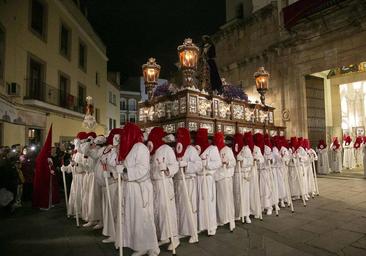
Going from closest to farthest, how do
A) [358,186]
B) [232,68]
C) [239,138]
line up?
[239,138] < [358,186] < [232,68]

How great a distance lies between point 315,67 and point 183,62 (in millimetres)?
9154

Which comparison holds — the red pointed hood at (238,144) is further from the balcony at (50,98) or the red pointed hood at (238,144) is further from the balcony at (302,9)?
the balcony at (50,98)

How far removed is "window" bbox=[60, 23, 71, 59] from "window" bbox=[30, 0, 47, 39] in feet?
7.95

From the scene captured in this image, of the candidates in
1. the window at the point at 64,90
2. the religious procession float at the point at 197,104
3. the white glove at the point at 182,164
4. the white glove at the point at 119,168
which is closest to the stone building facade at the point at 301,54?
the religious procession float at the point at 197,104

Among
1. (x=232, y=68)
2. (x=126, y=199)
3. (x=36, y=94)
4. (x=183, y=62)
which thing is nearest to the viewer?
(x=126, y=199)

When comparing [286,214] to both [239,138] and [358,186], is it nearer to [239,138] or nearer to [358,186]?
[239,138]

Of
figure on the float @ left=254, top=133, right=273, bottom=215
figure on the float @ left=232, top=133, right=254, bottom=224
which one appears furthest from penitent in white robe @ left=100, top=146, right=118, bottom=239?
figure on the float @ left=254, top=133, right=273, bottom=215

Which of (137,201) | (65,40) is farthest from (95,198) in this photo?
(65,40)

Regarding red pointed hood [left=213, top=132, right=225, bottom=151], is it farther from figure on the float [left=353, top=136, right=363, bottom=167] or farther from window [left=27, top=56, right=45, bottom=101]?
window [left=27, top=56, right=45, bottom=101]

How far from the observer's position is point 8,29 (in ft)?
43.5

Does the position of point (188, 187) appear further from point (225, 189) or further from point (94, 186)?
point (94, 186)

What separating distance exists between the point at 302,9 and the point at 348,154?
29.6 feet

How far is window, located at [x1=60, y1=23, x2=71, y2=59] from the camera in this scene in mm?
19031

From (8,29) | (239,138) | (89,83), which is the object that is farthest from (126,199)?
(89,83)
